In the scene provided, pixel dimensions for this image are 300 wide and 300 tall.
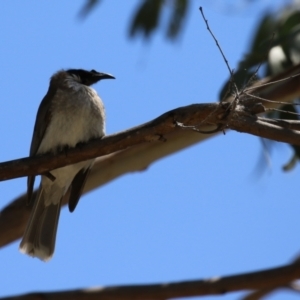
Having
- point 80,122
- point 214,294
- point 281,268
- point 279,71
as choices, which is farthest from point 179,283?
point 279,71

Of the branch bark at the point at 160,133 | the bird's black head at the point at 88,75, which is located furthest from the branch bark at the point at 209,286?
the bird's black head at the point at 88,75

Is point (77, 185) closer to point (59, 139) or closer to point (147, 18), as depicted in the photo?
point (59, 139)

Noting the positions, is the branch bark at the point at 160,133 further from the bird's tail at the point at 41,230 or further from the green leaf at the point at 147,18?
the green leaf at the point at 147,18

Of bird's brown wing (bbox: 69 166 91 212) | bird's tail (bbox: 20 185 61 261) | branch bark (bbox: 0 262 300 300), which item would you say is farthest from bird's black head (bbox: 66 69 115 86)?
branch bark (bbox: 0 262 300 300)

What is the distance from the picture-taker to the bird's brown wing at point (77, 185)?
548 centimetres

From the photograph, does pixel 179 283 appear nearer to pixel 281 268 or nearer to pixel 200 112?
pixel 281 268

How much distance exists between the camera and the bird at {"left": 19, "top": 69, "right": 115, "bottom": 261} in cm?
508

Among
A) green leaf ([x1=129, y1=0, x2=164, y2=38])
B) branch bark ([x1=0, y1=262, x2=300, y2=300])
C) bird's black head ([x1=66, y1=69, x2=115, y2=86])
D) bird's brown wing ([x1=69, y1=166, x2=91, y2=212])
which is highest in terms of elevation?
green leaf ([x1=129, y1=0, x2=164, y2=38])

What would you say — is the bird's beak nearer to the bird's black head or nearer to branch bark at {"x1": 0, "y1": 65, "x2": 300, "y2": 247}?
the bird's black head

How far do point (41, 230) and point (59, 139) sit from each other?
0.89 m

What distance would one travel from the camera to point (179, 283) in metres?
4.41

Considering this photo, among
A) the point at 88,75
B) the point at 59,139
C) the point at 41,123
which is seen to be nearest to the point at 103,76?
the point at 88,75

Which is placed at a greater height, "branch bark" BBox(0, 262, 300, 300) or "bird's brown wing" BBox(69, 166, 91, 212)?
"bird's brown wing" BBox(69, 166, 91, 212)

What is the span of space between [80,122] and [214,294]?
59.8 inches
